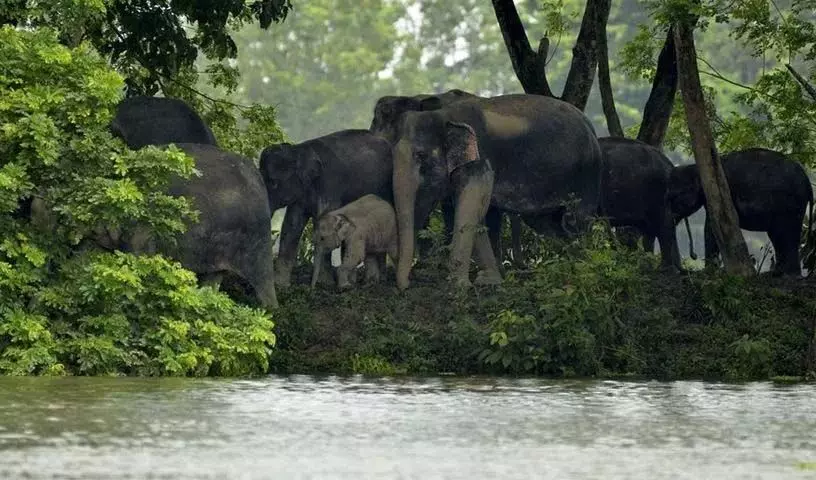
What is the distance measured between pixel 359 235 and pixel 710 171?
11.6 ft

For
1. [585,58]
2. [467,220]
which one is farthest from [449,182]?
[585,58]

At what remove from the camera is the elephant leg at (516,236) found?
23672 mm

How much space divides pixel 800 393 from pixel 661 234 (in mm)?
8440

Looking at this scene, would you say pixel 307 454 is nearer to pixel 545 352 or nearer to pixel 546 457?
pixel 546 457

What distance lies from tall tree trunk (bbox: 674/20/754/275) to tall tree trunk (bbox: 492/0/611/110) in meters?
3.15

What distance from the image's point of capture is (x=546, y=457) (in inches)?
465

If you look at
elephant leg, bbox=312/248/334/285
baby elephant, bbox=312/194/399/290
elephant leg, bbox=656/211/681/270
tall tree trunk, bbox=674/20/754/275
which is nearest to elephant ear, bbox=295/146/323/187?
baby elephant, bbox=312/194/399/290

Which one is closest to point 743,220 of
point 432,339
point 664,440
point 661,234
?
point 661,234

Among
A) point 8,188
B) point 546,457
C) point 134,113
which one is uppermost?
point 134,113

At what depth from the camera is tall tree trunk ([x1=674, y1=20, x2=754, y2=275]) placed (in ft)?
70.6

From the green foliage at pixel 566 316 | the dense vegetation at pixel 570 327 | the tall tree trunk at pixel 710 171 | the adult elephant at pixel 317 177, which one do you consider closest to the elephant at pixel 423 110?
the adult elephant at pixel 317 177

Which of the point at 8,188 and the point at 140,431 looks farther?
the point at 8,188

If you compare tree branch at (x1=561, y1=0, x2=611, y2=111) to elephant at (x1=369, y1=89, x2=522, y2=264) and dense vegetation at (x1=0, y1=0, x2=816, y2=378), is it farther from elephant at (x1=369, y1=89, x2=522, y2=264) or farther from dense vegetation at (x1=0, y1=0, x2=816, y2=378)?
elephant at (x1=369, y1=89, x2=522, y2=264)

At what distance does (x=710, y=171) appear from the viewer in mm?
21750
